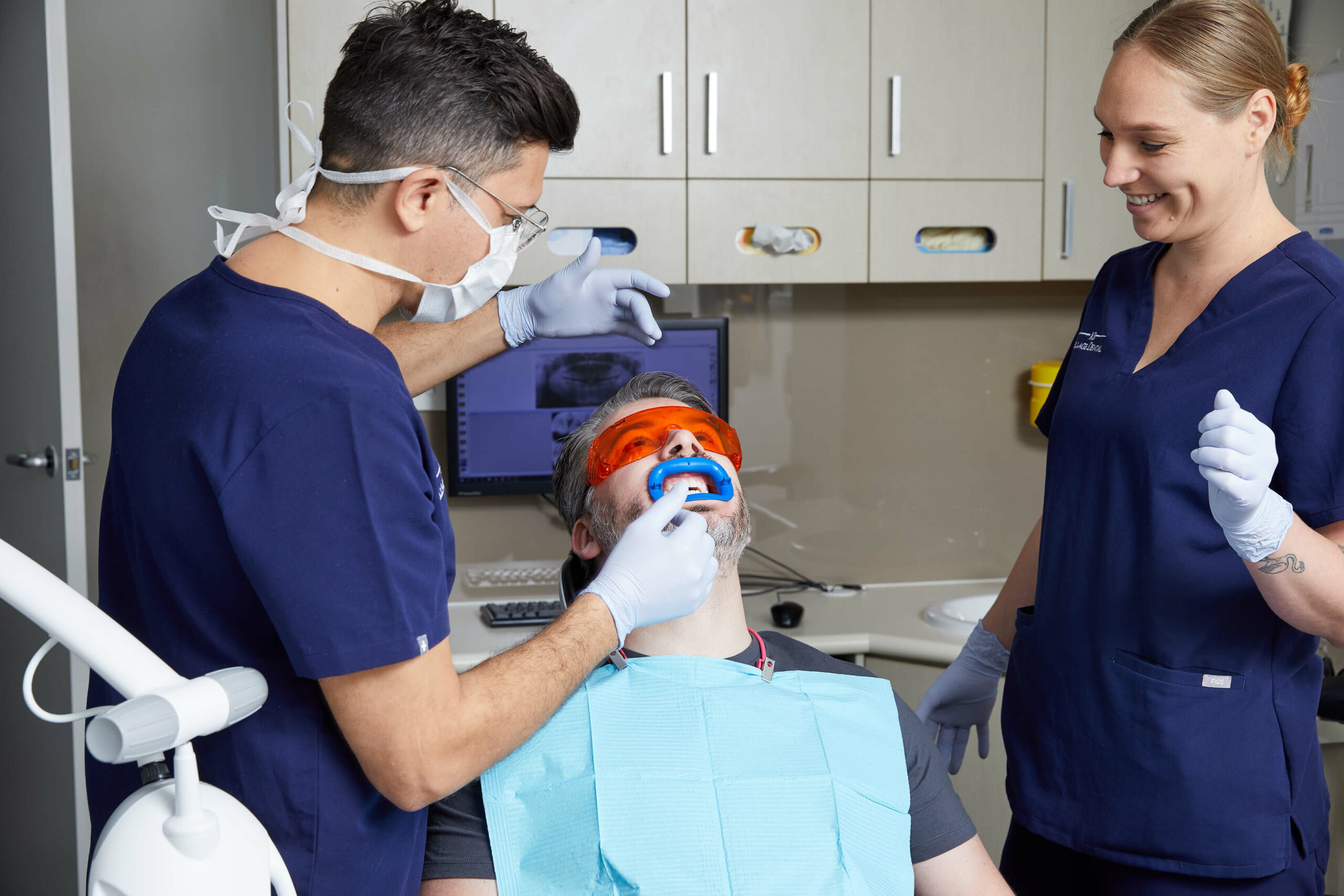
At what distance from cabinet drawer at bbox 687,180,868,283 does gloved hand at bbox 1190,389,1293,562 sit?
1363 millimetres

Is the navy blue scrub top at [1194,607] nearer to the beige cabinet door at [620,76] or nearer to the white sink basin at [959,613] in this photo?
the white sink basin at [959,613]

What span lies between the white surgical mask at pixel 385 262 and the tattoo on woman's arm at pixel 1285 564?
0.88 meters

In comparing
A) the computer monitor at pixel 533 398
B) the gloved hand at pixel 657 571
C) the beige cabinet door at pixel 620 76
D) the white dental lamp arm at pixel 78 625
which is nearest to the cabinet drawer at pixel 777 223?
the beige cabinet door at pixel 620 76

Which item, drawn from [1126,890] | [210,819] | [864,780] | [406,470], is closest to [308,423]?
[406,470]

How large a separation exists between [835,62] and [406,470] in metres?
1.80

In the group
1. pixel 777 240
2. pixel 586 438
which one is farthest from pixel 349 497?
pixel 777 240

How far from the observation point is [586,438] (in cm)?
155

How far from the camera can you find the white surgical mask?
107 centimetres

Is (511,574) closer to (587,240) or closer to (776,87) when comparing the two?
(587,240)

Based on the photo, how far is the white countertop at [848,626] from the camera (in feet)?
7.70

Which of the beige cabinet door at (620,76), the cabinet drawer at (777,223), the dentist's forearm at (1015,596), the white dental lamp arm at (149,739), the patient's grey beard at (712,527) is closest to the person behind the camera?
the white dental lamp arm at (149,739)

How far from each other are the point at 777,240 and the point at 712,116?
30cm

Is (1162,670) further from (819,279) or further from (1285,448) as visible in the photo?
(819,279)

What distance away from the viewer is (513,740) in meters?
1.00
